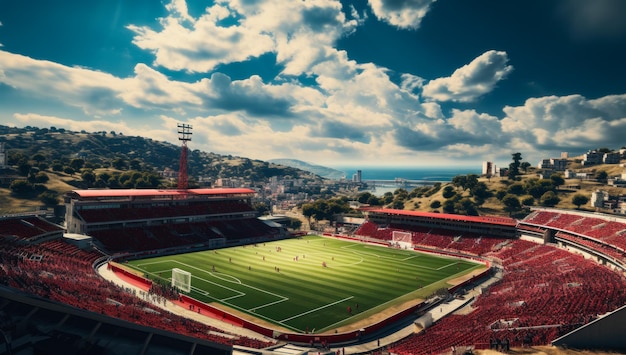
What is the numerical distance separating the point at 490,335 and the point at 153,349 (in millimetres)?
26602

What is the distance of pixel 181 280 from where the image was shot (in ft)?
169

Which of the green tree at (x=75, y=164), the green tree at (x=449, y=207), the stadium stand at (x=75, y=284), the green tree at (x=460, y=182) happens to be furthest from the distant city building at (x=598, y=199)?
the green tree at (x=75, y=164)

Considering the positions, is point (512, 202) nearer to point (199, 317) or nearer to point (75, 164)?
point (199, 317)

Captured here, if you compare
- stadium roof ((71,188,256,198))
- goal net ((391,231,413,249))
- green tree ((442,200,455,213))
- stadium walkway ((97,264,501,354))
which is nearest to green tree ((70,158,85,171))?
stadium roof ((71,188,256,198))

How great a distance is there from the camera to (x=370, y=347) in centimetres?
3553

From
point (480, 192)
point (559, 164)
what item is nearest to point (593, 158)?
point (559, 164)

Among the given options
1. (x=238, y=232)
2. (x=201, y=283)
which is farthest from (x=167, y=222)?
(x=201, y=283)

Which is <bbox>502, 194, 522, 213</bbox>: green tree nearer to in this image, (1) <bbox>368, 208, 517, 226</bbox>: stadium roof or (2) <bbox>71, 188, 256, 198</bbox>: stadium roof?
(1) <bbox>368, 208, 517, 226</bbox>: stadium roof

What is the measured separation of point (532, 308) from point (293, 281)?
31144mm

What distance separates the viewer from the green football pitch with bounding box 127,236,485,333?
44406mm

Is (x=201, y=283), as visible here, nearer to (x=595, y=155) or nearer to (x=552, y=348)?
(x=552, y=348)

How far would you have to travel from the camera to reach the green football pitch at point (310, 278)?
146 ft

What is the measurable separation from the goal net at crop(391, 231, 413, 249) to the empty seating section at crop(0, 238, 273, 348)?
185ft

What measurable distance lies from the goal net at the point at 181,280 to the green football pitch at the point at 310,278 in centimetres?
124
